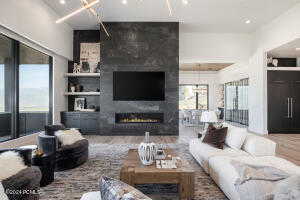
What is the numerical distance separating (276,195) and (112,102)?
22.6 feet

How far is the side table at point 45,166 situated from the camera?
331 centimetres

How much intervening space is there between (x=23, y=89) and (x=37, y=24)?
1.69 m

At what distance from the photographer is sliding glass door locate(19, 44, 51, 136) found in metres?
5.82

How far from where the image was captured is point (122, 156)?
502 cm

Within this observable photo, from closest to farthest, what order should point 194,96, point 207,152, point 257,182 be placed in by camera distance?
point 257,182, point 207,152, point 194,96

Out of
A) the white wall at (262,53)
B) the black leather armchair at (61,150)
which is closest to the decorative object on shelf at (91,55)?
the black leather armchair at (61,150)

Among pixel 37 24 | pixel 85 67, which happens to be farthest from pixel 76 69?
pixel 37 24

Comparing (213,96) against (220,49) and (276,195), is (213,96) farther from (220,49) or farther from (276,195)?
(276,195)

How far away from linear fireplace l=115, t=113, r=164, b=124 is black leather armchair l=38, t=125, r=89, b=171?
150 inches

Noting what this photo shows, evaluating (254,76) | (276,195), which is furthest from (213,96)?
(276,195)

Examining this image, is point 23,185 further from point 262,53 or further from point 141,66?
point 262,53

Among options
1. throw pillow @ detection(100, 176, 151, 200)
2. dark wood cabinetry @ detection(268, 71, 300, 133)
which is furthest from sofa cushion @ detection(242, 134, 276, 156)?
dark wood cabinetry @ detection(268, 71, 300, 133)

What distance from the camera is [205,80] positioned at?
47.1 feet

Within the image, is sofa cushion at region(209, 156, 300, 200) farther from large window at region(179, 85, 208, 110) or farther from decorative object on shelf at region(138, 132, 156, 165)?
large window at region(179, 85, 208, 110)
